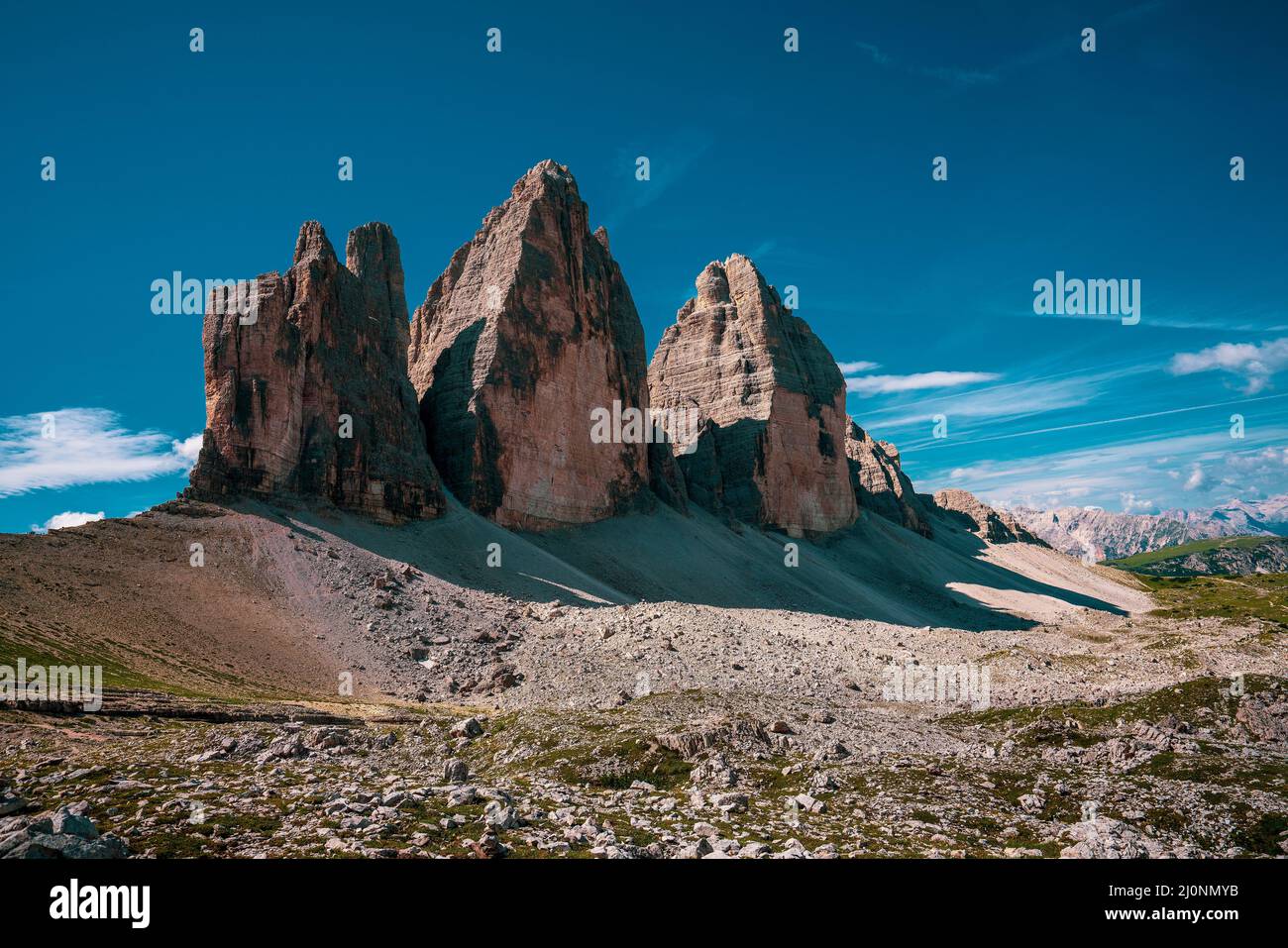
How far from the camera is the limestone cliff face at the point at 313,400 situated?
5606 cm

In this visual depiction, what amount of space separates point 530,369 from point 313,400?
2535 cm

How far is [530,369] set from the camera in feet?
269

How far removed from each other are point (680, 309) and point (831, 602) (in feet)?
231

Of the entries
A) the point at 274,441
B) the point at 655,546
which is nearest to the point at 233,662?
the point at 274,441

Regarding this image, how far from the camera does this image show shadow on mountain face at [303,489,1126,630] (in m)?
59.2

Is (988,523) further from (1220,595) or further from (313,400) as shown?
(313,400)

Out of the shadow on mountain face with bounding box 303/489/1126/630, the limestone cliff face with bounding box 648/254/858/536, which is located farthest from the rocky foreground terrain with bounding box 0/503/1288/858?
the limestone cliff face with bounding box 648/254/858/536

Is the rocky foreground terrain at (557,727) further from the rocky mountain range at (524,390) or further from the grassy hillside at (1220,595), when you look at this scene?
the grassy hillside at (1220,595)

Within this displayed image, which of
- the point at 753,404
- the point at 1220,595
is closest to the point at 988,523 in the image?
the point at 1220,595

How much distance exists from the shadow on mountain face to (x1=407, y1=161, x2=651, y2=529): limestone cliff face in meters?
4.74

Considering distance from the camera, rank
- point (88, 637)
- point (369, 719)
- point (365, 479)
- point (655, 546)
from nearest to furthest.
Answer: point (369, 719), point (88, 637), point (365, 479), point (655, 546)

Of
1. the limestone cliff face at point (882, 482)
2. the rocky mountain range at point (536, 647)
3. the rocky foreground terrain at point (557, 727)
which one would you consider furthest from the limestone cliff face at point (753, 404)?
the rocky foreground terrain at point (557, 727)
